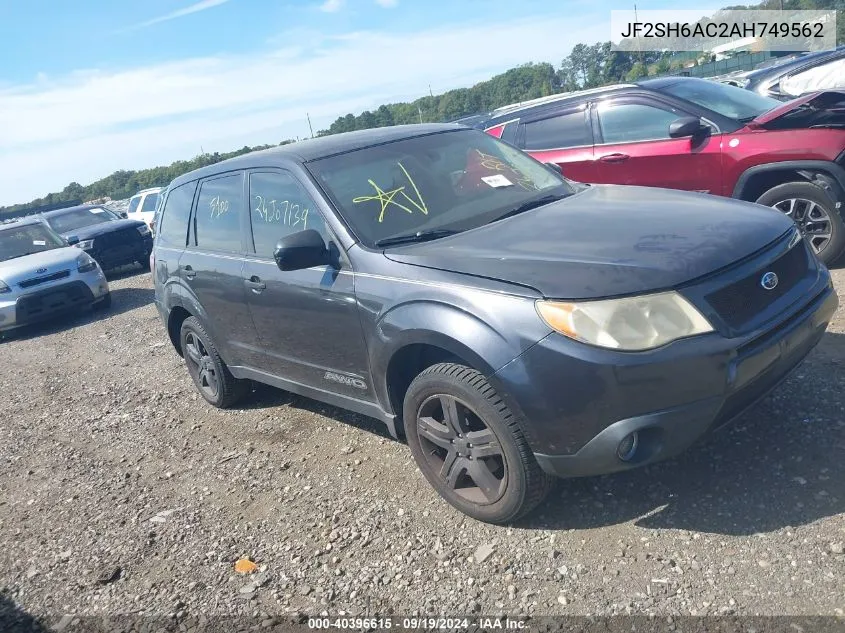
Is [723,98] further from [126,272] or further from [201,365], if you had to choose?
[126,272]

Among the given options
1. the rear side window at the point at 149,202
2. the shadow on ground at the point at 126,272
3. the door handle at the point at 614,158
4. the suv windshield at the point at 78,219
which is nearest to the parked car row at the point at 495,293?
the door handle at the point at 614,158

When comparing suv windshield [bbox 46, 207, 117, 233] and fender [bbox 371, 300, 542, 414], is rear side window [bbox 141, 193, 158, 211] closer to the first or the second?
suv windshield [bbox 46, 207, 117, 233]

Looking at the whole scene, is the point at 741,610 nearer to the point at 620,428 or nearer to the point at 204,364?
the point at 620,428

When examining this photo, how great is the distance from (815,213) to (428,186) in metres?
3.73

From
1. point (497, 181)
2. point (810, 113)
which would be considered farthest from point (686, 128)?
point (497, 181)

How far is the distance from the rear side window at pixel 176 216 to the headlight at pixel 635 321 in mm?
3550

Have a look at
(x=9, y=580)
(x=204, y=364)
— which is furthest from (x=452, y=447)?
(x=204, y=364)

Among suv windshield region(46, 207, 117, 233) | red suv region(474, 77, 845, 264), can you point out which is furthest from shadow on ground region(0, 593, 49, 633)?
suv windshield region(46, 207, 117, 233)

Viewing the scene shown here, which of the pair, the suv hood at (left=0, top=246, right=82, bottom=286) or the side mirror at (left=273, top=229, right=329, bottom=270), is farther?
the suv hood at (left=0, top=246, right=82, bottom=286)

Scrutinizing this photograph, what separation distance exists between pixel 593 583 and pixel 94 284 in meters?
9.97

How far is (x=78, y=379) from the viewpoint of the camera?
7.58 metres

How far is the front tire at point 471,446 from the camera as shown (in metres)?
3.09

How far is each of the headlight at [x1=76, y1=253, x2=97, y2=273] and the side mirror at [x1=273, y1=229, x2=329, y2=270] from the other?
335 inches

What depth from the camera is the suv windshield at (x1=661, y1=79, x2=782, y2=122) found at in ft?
22.2
